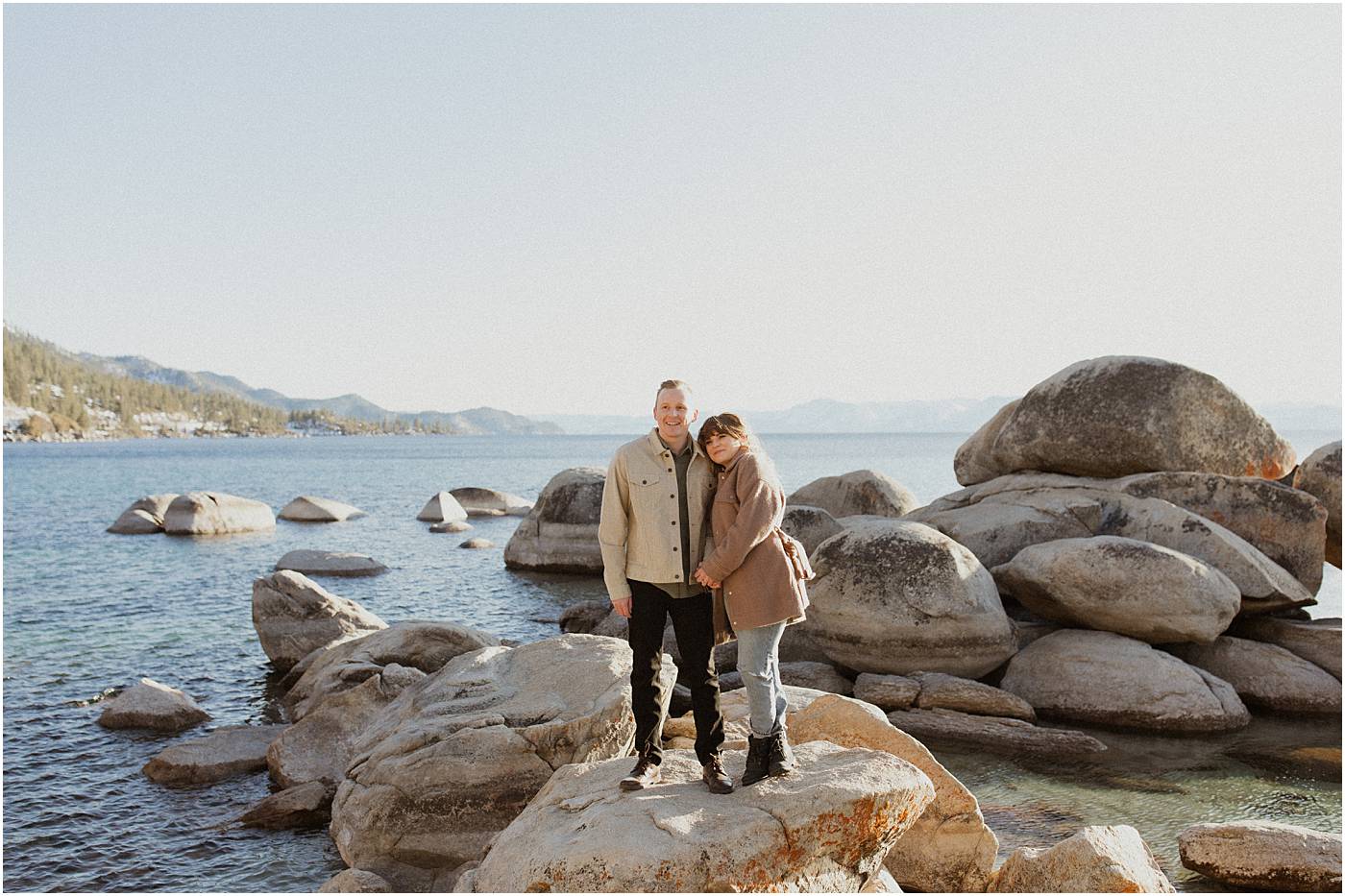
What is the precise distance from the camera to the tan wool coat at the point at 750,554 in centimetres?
596

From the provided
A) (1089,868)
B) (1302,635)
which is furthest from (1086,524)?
(1089,868)

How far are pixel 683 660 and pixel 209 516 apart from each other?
34.7 meters

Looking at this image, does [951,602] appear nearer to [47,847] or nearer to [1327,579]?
[47,847]

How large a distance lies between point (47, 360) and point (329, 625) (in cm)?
20970

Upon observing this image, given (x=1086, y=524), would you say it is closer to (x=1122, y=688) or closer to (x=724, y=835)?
(x=1122, y=688)

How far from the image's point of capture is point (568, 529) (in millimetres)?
27203

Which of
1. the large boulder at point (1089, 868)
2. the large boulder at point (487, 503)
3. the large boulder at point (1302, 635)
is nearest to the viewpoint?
the large boulder at point (1089, 868)

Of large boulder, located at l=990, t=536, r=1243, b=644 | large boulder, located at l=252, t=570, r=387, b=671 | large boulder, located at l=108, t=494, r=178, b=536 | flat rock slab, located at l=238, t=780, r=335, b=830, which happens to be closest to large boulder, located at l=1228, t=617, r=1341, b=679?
large boulder, located at l=990, t=536, r=1243, b=644

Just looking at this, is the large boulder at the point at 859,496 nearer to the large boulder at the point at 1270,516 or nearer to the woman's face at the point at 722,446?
the large boulder at the point at 1270,516

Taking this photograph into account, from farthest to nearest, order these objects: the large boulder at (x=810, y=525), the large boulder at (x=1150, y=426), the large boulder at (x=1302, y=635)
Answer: the large boulder at (x=1150, y=426) → the large boulder at (x=810, y=525) → the large boulder at (x=1302, y=635)

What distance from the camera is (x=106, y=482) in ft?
237

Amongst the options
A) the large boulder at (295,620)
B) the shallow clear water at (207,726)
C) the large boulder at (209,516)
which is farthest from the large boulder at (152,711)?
the large boulder at (209,516)

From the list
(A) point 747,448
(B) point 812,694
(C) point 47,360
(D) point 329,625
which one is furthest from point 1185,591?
(C) point 47,360

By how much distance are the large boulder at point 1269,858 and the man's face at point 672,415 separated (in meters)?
6.38
